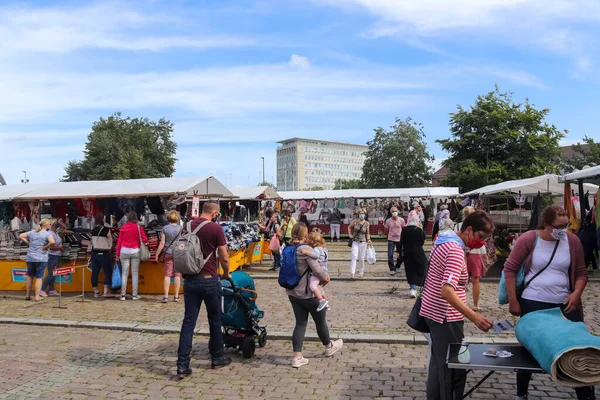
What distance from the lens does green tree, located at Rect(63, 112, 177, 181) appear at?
52.6 metres

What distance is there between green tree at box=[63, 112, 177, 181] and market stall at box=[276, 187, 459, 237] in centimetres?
2693

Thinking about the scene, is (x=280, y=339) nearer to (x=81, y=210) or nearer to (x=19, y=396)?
(x=19, y=396)

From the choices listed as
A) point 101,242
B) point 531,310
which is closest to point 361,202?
point 101,242

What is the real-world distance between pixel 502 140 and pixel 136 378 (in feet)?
130

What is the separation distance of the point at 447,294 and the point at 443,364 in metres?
0.55

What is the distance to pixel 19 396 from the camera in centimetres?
531

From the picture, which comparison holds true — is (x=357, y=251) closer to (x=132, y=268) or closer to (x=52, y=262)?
(x=132, y=268)

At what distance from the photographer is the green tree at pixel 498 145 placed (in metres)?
39.6

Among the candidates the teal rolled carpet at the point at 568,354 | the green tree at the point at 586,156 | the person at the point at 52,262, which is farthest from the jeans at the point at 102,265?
the green tree at the point at 586,156

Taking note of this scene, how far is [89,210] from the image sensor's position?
13.3m

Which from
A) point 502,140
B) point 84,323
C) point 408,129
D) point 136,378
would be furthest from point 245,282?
point 408,129

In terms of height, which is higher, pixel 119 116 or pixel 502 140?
pixel 119 116

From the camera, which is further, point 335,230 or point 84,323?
point 335,230

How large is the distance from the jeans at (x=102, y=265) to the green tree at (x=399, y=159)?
188 feet
